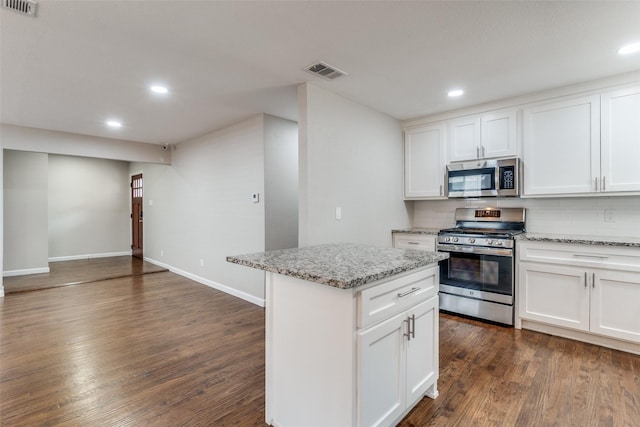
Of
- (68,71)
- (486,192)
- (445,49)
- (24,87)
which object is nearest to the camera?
(445,49)

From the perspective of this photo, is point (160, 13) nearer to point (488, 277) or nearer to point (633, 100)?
point (488, 277)

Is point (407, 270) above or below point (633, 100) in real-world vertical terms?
below

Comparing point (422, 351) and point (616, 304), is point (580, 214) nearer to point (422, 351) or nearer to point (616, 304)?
point (616, 304)

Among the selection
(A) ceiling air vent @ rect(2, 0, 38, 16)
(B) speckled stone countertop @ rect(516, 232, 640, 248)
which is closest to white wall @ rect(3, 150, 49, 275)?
(A) ceiling air vent @ rect(2, 0, 38, 16)

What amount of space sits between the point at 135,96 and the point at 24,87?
0.93m

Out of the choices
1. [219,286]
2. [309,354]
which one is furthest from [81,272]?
[309,354]

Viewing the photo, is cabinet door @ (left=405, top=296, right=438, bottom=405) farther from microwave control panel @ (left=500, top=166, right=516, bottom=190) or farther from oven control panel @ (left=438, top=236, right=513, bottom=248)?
microwave control panel @ (left=500, top=166, right=516, bottom=190)

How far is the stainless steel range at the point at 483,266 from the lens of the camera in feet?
10.2

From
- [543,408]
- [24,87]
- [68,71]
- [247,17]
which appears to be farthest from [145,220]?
[543,408]

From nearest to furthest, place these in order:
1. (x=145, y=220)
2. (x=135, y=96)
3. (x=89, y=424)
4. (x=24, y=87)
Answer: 1. (x=89, y=424)
2. (x=24, y=87)
3. (x=135, y=96)
4. (x=145, y=220)

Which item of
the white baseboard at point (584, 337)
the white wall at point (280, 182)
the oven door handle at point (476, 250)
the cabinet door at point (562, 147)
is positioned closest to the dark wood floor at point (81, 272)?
the white wall at point (280, 182)

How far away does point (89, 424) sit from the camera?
178 cm

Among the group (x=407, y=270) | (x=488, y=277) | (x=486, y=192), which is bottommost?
(x=488, y=277)

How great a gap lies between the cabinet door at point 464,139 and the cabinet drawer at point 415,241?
0.99 meters
